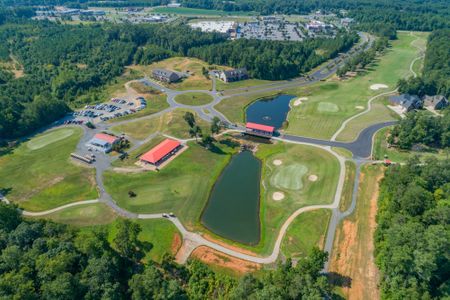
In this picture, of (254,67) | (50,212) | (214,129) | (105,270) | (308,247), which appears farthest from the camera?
(254,67)

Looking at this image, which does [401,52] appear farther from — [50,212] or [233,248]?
[50,212]

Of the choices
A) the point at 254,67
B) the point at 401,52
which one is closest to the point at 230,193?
the point at 254,67

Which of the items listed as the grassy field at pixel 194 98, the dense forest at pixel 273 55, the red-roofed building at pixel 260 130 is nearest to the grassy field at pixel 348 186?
the red-roofed building at pixel 260 130

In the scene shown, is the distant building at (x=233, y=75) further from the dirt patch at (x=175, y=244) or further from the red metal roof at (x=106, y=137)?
the dirt patch at (x=175, y=244)

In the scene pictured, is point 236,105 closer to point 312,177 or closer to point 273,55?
point 273,55

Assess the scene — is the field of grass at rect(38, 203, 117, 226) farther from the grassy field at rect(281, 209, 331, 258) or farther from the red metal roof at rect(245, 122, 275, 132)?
the red metal roof at rect(245, 122, 275, 132)

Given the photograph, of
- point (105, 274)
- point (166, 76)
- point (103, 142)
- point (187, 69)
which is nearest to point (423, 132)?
point (105, 274)
